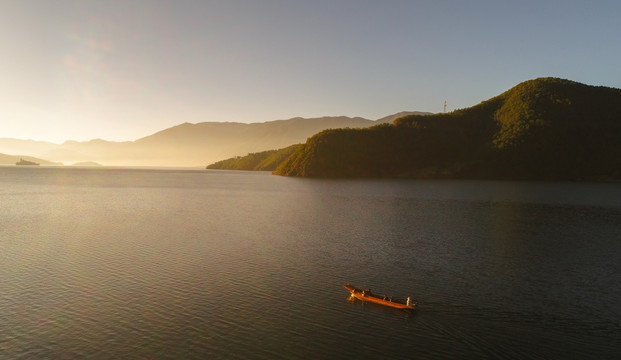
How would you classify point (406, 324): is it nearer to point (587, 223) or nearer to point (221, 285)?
point (221, 285)

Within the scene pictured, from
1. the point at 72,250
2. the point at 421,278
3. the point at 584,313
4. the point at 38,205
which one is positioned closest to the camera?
the point at 584,313

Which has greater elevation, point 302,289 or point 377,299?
point 377,299

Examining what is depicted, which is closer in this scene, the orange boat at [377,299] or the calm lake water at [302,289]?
the calm lake water at [302,289]

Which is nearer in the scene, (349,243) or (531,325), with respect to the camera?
(531,325)

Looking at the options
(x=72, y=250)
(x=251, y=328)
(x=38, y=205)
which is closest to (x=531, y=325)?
(x=251, y=328)

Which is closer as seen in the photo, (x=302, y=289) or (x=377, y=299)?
(x=377, y=299)

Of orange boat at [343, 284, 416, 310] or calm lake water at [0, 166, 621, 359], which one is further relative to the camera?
orange boat at [343, 284, 416, 310]

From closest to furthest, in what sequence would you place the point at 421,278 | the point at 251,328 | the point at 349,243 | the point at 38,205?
1. the point at 251,328
2. the point at 421,278
3. the point at 349,243
4. the point at 38,205
